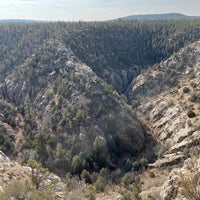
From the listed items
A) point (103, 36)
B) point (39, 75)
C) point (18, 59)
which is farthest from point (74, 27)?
point (39, 75)

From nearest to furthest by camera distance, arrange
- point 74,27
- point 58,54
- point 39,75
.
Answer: point 39,75 < point 58,54 < point 74,27

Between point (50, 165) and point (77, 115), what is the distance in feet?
42.9

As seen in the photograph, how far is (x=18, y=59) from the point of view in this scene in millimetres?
99500

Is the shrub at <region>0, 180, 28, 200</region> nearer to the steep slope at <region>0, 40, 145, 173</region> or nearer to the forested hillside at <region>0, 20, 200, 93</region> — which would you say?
the steep slope at <region>0, 40, 145, 173</region>

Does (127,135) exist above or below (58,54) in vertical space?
below

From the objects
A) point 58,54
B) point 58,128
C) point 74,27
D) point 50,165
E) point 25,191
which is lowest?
point 50,165

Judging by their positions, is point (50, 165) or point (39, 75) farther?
point (39, 75)

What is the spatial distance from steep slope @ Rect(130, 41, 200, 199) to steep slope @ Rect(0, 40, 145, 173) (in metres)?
7.22

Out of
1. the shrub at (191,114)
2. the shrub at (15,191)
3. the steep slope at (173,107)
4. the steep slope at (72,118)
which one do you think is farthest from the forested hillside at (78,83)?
the shrub at (15,191)

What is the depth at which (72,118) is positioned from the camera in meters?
62.1

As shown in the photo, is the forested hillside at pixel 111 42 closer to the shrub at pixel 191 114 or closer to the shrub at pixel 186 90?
the shrub at pixel 186 90

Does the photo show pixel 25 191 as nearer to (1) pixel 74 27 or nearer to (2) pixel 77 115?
(2) pixel 77 115

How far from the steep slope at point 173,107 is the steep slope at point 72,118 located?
7220 millimetres

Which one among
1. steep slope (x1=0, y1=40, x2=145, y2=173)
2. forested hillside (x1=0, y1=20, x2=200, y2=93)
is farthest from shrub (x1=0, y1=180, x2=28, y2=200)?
forested hillside (x1=0, y1=20, x2=200, y2=93)
